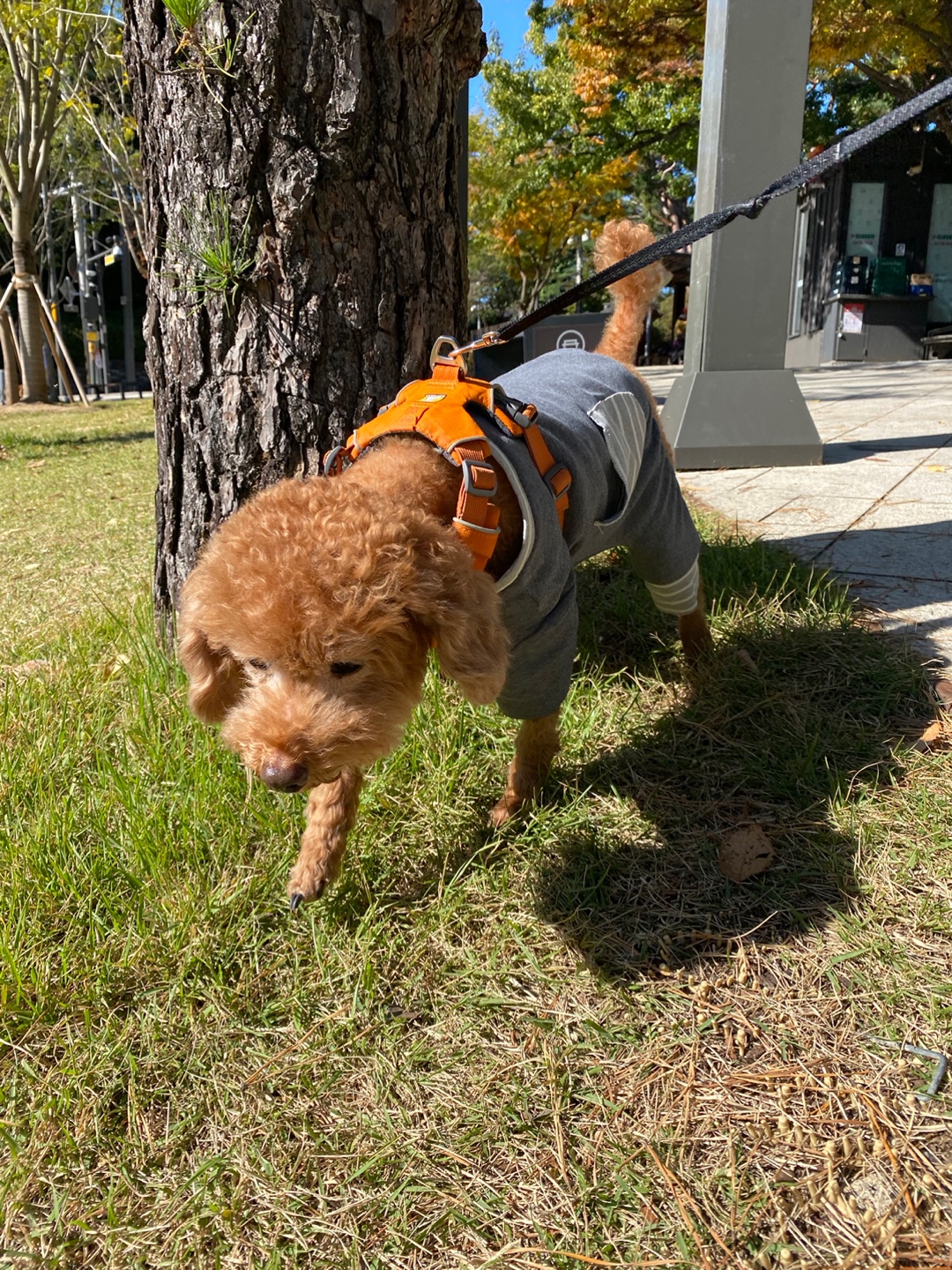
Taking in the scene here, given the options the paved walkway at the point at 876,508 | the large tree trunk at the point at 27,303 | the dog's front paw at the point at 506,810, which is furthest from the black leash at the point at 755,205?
the large tree trunk at the point at 27,303

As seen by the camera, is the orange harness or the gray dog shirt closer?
the orange harness

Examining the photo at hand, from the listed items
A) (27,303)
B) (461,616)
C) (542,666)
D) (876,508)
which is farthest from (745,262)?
(27,303)

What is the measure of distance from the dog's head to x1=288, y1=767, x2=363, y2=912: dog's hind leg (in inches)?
9.2

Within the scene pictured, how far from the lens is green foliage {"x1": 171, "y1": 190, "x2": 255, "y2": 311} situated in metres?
2.54

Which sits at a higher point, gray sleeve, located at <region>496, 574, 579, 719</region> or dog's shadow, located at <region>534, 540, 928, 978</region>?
gray sleeve, located at <region>496, 574, 579, 719</region>

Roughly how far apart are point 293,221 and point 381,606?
1.46 m

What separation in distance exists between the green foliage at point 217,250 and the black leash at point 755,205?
754 mm

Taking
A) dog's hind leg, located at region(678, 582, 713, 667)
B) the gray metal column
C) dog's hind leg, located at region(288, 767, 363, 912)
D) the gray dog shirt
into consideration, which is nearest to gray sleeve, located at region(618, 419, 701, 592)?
the gray dog shirt

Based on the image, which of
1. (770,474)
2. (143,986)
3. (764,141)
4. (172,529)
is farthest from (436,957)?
(764,141)

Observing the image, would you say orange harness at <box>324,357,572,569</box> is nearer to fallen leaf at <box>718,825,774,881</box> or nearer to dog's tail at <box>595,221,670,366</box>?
fallen leaf at <box>718,825,774,881</box>

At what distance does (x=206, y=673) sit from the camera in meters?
1.92

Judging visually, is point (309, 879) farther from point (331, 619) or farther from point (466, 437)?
point (466, 437)

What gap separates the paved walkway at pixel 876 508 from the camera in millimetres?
3236

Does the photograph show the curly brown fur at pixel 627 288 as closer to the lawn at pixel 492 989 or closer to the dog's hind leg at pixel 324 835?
the lawn at pixel 492 989
